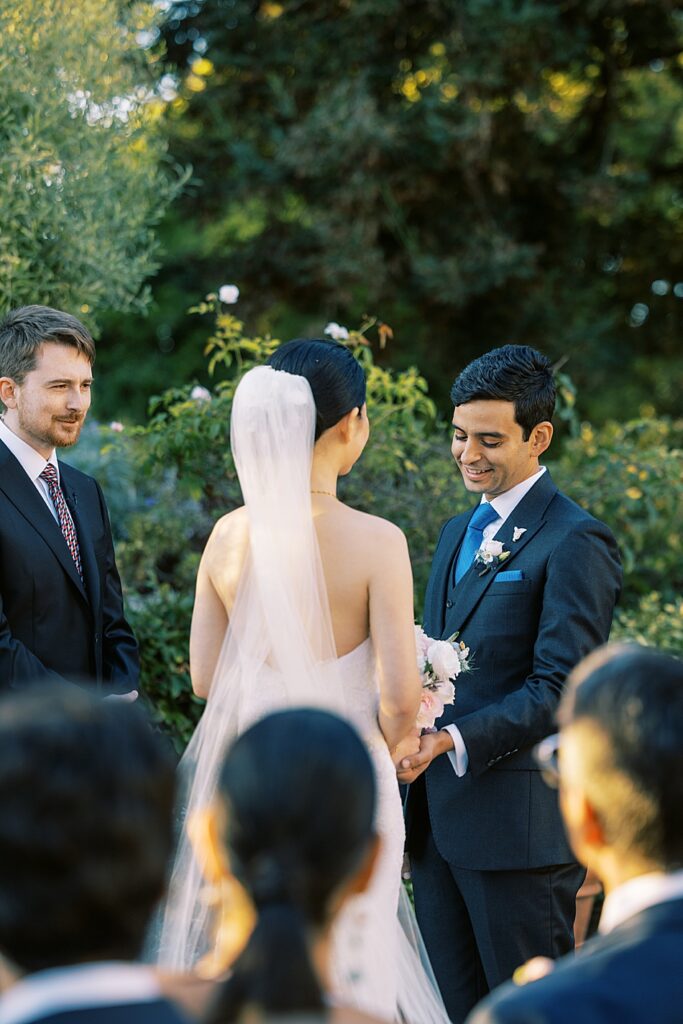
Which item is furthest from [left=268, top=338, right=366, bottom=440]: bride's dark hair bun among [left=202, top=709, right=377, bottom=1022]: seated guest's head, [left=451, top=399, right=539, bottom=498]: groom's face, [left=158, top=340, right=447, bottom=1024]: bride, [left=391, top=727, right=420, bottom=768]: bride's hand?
[left=202, top=709, right=377, bottom=1022]: seated guest's head

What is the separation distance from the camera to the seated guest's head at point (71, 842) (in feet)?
4.69

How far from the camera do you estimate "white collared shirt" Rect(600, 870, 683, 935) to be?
171 cm

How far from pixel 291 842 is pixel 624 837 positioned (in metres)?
0.55

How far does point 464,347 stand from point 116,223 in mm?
7269

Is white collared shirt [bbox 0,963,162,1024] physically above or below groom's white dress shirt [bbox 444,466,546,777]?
below

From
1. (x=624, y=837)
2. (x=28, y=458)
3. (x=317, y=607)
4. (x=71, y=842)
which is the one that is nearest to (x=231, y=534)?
(x=317, y=607)

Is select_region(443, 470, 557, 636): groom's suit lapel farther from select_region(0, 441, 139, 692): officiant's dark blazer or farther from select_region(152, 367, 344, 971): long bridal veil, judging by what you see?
select_region(0, 441, 139, 692): officiant's dark blazer

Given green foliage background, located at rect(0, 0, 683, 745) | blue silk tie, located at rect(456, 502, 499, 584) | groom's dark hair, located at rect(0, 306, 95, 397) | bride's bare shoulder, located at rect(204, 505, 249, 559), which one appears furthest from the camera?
green foliage background, located at rect(0, 0, 683, 745)

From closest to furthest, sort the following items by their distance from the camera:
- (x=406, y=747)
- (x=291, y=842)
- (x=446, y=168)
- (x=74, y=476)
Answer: (x=291, y=842) < (x=406, y=747) < (x=74, y=476) < (x=446, y=168)

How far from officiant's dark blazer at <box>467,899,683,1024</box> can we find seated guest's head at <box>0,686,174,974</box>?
0.54m

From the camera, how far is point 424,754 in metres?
3.41

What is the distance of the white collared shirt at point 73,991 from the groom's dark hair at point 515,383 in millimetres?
2616

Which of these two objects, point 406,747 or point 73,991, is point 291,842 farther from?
A: point 406,747

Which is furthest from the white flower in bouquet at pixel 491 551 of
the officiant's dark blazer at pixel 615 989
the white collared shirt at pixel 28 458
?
the officiant's dark blazer at pixel 615 989
